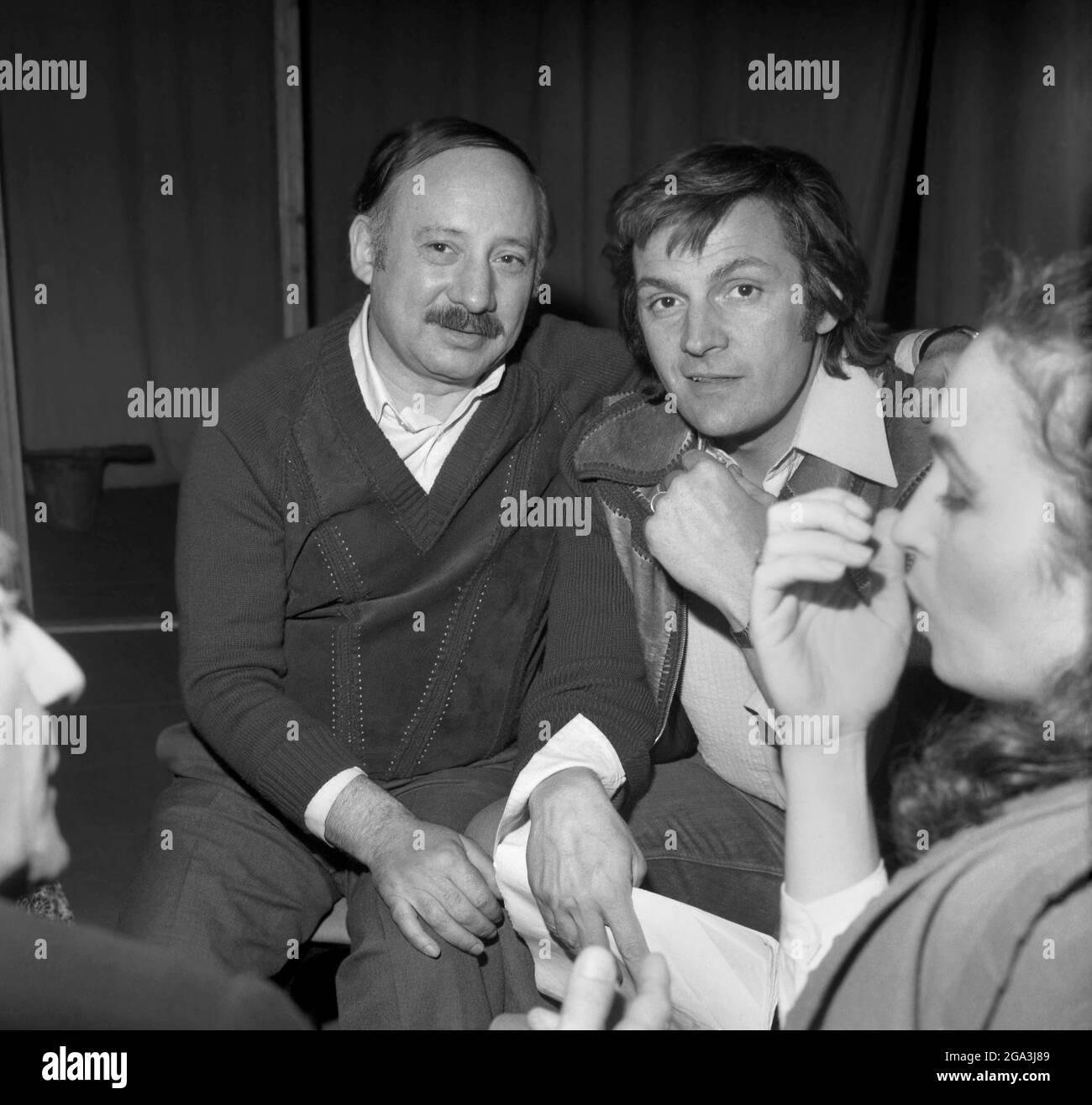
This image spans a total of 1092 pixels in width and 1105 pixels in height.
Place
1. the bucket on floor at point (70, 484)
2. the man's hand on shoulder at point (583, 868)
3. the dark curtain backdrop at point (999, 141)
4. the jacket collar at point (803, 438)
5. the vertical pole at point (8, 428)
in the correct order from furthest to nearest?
the bucket on floor at point (70, 484) → the dark curtain backdrop at point (999, 141) → the vertical pole at point (8, 428) → the jacket collar at point (803, 438) → the man's hand on shoulder at point (583, 868)

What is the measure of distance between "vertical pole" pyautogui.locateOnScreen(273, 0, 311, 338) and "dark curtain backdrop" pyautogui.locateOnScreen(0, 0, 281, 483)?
137mm

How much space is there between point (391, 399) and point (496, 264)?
0.66 ft

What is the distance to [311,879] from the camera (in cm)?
143

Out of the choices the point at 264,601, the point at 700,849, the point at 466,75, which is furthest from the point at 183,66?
the point at 700,849

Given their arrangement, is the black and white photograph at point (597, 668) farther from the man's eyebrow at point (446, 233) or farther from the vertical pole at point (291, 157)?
the vertical pole at point (291, 157)

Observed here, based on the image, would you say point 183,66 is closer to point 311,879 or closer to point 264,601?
point 264,601

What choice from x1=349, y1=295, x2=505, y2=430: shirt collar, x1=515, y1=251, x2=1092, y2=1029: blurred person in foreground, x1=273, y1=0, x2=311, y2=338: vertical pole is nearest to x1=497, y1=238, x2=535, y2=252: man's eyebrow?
x1=349, y1=295, x2=505, y2=430: shirt collar

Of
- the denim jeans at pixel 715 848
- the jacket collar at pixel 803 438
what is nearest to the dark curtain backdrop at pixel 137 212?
the jacket collar at pixel 803 438

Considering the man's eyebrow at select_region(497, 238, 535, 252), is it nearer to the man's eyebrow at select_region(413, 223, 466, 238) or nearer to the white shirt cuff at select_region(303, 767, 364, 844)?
the man's eyebrow at select_region(413, 223, 466, 238)

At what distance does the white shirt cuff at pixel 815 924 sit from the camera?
98 cm

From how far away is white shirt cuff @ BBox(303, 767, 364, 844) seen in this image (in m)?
1.34

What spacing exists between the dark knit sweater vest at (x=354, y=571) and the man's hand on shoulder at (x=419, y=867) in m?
0.07

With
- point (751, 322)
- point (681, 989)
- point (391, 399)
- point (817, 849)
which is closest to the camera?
point (817, 849)

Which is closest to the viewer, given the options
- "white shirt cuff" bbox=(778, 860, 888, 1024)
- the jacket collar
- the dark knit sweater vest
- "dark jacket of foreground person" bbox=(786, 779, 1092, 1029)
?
"dark jacket of foreground person" bbox=(786, 779, 1092, 1029)
